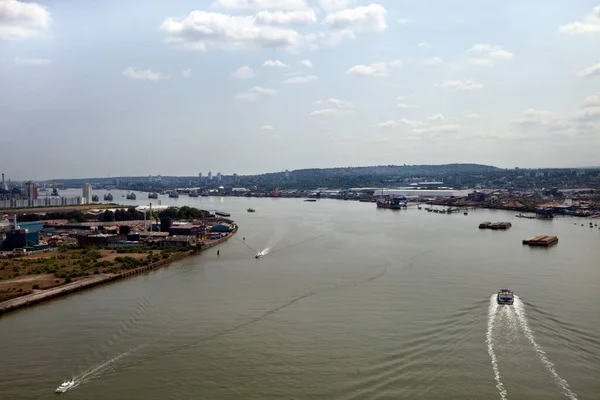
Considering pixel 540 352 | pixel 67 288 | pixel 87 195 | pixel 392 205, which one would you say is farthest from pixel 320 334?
pixel 87 195

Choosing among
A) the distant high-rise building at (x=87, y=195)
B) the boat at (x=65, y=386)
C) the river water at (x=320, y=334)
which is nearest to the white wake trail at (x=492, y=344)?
the river water at (x=320, y=334)

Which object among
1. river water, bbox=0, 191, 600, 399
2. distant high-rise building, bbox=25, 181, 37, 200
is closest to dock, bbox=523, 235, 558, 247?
river water, bbox=0, 191, 600, 399

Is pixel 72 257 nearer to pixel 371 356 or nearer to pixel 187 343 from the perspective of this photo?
pixel 187 343

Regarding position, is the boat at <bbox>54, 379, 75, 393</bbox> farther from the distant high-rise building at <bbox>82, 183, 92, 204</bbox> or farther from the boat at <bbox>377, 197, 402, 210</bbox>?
the distant high-rise building at <bbox>82, 183, 92, 204</bbox>

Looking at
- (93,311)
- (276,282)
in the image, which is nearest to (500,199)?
(276,282)

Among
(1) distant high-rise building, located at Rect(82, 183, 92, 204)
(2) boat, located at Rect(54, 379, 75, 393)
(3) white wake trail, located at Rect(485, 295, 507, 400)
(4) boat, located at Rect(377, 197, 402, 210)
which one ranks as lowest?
(2) boat, located at Rect(54, 379, 75, 393)

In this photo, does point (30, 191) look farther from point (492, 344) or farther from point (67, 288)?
point (492, 344)

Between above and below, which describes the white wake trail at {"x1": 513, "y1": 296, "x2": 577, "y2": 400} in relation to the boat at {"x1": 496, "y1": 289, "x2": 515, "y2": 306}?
below
